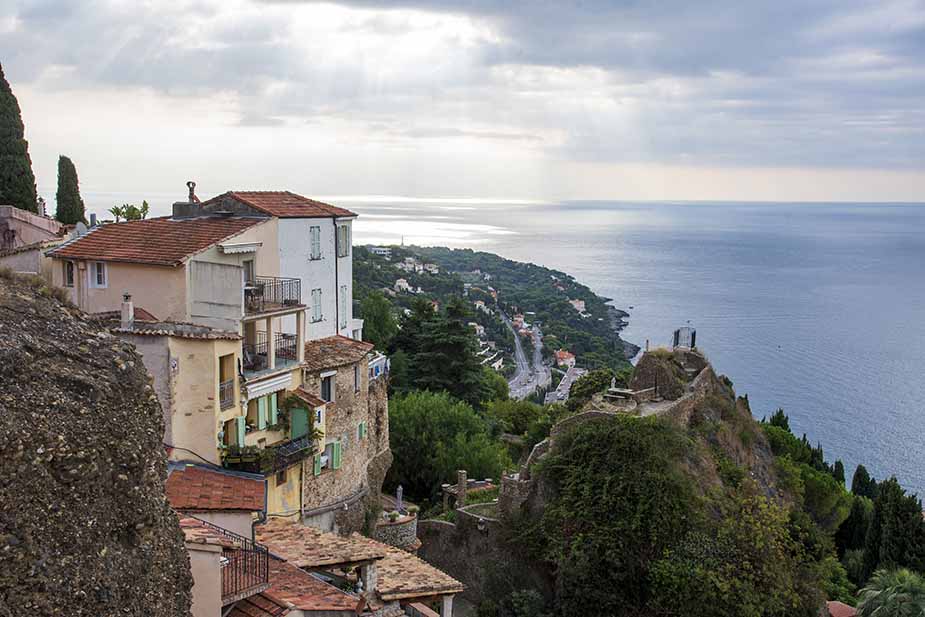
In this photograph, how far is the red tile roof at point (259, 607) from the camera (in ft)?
41.0

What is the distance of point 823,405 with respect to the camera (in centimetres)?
7506

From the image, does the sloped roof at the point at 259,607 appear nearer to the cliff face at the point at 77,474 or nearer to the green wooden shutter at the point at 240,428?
the cliff face at the point at 77,474

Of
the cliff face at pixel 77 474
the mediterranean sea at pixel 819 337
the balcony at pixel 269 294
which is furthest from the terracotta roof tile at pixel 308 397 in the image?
the mediterranean sea at pixel 819 337

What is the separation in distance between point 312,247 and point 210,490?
12.2 meters

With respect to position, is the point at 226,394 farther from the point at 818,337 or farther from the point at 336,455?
the point at 818,337

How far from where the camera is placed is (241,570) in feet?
42.4

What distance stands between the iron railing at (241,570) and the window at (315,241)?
14.3 meters

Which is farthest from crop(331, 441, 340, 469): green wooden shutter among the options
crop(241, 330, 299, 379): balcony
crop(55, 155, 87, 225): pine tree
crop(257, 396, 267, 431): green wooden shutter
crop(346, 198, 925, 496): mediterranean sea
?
crop(346, 198, 925, 496): mediterranean sea

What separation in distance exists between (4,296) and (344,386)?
1711 centimetres

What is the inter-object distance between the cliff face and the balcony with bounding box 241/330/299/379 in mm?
12693

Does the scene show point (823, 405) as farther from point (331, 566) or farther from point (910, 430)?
point (331, 566)

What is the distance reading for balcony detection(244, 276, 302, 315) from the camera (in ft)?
71.2

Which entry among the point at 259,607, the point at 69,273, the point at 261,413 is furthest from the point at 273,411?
the point at 259,607


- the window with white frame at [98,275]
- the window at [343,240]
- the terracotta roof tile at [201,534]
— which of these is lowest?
the terracotta roof tile at [201,534]
